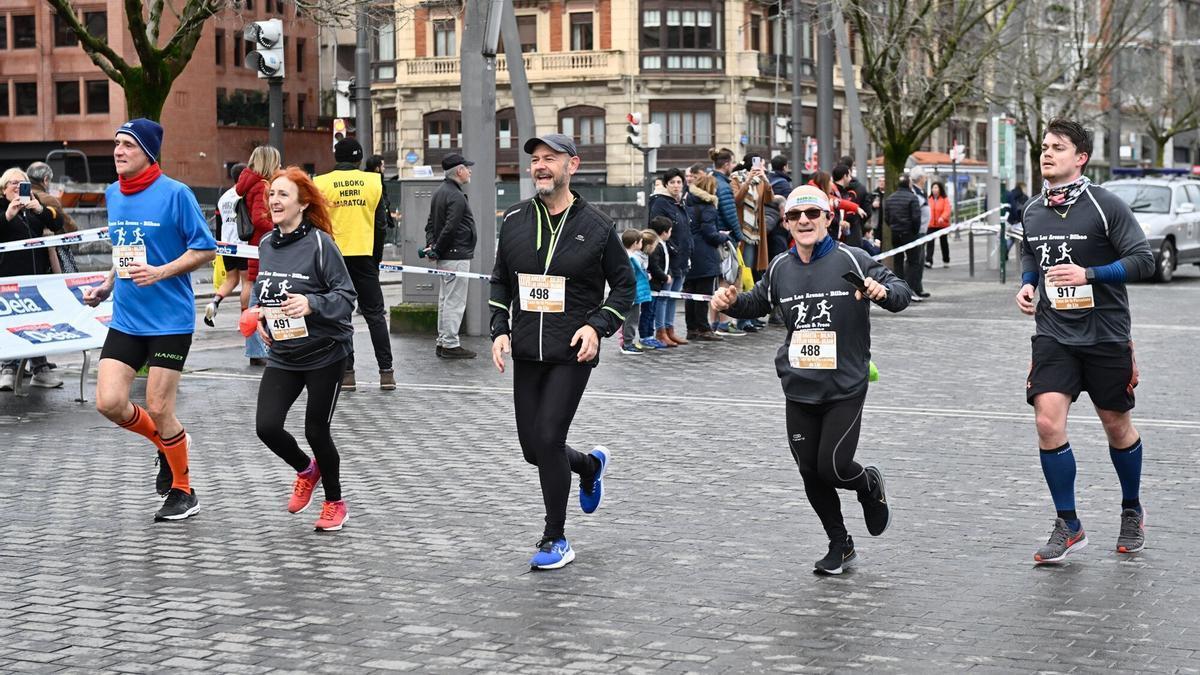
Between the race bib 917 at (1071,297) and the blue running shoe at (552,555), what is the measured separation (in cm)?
224

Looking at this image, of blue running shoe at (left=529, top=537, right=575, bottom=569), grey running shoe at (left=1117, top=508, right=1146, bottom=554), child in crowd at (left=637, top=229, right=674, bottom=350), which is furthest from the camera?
child in crowd at (left=637, top=229, right=674, bottom=350)

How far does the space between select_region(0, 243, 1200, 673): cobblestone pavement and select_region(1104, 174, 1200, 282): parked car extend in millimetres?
16877

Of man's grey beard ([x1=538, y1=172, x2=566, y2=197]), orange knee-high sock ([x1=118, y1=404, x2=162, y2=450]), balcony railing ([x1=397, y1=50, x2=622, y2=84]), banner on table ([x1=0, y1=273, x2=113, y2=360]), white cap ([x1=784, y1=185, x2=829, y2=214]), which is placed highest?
balcony railing ([x1=397, y1=50, x2=622, y2=84])

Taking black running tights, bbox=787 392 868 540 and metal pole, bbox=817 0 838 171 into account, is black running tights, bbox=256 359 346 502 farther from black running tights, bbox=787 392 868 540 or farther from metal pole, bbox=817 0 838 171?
metal pole, bbox=817 0 838 171

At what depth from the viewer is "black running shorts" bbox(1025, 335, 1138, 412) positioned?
7387 millimetres

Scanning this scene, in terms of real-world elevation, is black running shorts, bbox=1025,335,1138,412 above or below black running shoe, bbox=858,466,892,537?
above

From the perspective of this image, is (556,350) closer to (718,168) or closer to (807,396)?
(807,396)

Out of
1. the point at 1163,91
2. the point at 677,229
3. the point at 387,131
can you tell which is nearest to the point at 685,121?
the point at 387,131

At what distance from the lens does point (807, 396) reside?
7.16 metres

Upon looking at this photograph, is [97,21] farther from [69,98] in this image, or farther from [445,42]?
[445,42]

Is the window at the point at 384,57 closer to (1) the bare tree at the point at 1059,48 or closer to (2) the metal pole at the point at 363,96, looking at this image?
(1) the bare tree at the point at 1059,48

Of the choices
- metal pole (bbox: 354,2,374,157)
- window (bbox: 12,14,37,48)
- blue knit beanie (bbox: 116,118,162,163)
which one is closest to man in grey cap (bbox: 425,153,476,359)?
blue knit beanie (bbox: 116,118,162,163)

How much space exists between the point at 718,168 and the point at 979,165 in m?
52.5

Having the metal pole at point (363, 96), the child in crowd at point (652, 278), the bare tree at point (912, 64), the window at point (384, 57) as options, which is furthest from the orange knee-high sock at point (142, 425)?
the window at point (384, 57)
